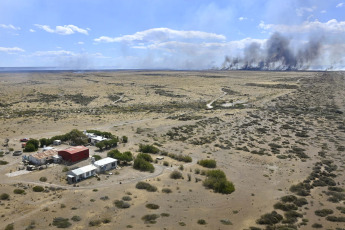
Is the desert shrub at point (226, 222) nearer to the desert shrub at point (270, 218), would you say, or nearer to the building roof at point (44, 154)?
the desert shrub at point (270, 218)

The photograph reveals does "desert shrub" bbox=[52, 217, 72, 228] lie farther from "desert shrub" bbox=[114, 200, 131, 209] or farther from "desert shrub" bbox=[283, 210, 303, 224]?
"desert shrub" bbox=[283, 210, 303, 224]

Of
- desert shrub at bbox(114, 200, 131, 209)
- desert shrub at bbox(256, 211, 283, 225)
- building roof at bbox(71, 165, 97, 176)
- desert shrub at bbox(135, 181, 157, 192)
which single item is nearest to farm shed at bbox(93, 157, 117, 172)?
building roof at bbox(71, 165, 97, 176)

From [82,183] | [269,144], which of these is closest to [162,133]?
[269,144]

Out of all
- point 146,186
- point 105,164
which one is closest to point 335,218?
point 146,186

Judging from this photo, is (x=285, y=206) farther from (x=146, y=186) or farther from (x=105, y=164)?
(x=105, y=164)

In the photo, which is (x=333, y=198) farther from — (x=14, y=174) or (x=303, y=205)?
(x=14, y=174)
